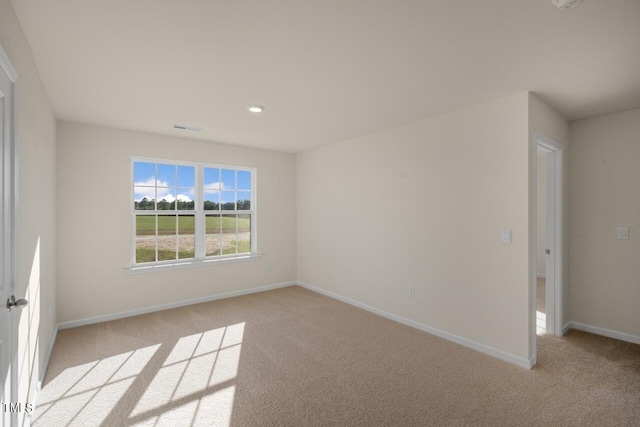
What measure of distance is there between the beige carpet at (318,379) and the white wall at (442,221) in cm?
38

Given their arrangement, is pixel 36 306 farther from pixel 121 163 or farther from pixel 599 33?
pixel 599 33

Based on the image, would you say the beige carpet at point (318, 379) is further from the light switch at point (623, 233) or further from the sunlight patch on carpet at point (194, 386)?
the light switch at point (623, 233)

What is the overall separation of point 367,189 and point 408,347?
82.2 inches

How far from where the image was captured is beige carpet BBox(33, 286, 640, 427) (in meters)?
2.12

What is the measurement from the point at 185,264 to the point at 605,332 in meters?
5.26

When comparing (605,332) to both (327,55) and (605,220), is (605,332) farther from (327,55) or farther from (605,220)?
(327,55)

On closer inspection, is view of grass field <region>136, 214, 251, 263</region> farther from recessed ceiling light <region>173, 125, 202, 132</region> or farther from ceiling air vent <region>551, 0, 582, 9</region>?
ceiling air vent <region>551, 0, 582, 9</region>

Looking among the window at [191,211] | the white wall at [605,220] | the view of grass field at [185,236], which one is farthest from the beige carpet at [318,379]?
the window at [191,211]

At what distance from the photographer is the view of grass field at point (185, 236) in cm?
428

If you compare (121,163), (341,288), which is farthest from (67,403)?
(341,288)

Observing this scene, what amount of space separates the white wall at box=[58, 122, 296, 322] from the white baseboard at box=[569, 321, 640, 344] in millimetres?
4652

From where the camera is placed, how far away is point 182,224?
4543 millimetres

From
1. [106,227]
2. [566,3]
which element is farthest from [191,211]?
[566,3]

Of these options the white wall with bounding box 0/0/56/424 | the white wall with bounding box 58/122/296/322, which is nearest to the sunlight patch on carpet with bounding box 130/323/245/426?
the white wall with bounding box 0/0/56/424
